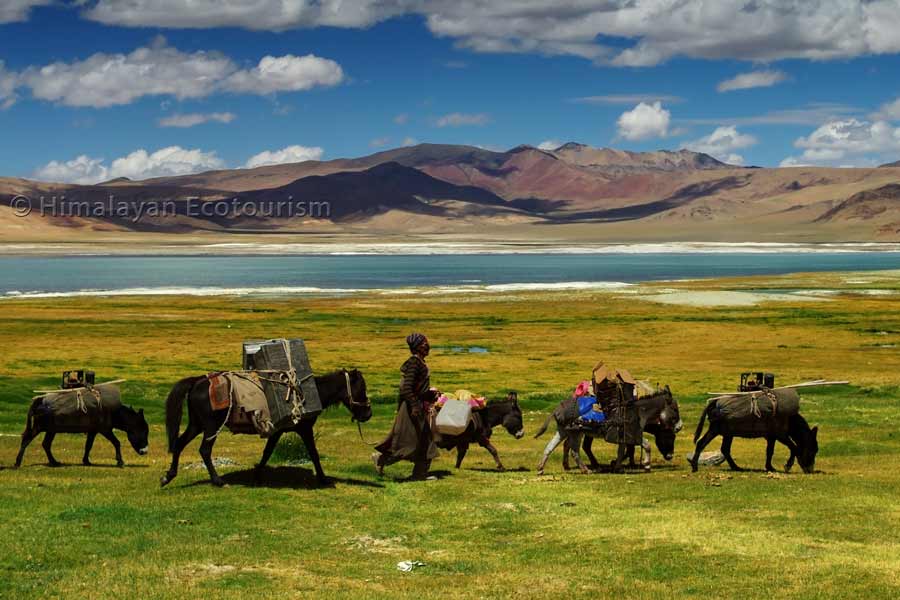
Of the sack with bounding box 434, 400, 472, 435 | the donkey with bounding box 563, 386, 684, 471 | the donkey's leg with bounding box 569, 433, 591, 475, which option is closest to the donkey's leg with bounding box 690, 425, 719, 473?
the donkey with bounding box 563, 386, 684, 471

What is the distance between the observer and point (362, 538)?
13.5 meters

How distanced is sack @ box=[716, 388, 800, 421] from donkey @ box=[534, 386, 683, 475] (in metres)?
1.46

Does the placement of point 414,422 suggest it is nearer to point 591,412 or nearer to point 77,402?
point 591,412

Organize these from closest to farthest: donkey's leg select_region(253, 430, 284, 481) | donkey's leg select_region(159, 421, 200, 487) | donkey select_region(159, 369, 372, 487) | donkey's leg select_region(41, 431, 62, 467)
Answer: donkey select_region(159, 369, 372, 487) < donkey's leg select_region(159, 421, 200, 487) < donkey's leg select_region(253, 430, 284, 481) < donkey's leg select_region(41, 431, 62, 467)

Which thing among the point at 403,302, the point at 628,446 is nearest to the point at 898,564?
the point at 628,446

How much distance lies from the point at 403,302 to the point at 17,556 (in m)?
71.0

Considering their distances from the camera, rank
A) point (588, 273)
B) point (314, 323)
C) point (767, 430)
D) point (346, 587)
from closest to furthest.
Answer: point (346, 587), point (767, 430), point (314, 323), point (588, 273)

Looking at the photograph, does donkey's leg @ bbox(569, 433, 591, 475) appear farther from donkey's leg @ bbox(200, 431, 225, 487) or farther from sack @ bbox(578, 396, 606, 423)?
donkey's leg @ bbox(200, 431, 225, 487)

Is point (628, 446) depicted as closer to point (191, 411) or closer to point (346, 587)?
point (191, 411)

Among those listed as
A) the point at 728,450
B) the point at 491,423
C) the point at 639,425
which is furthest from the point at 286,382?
the point at 728,450

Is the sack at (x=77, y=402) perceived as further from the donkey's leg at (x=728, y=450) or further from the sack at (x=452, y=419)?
the donkey's leg at (x=728, y=450)

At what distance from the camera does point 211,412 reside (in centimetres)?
1623

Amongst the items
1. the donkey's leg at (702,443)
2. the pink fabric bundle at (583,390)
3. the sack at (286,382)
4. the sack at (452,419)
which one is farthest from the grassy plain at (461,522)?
the pink fabric bundle at (583,390)

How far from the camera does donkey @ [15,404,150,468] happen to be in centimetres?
1884
